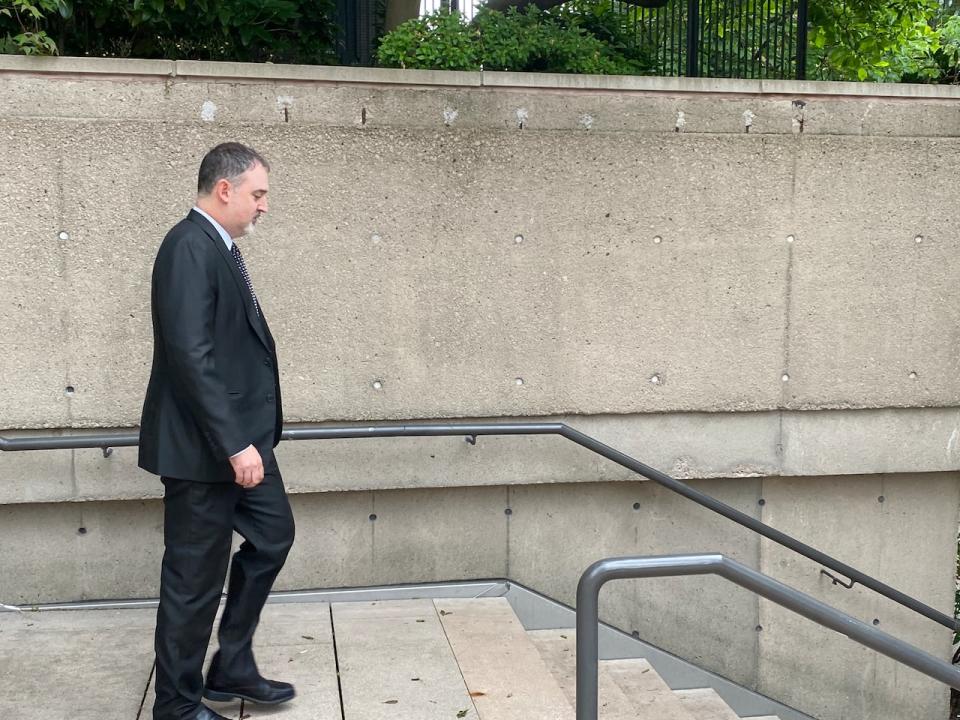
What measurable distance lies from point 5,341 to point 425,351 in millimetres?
1712

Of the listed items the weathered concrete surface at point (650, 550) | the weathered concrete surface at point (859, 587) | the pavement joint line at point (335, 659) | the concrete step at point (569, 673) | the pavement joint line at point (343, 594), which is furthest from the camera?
the weathered concrete surface at point (859, 587)

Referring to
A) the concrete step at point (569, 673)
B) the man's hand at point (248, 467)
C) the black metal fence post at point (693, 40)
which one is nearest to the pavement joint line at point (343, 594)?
the concrete step at point (569, 673)

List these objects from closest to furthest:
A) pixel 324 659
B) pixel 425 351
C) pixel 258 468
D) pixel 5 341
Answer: pixel 258 468 < pixel 324 659 < pixel 5 341 < pixel 425 351

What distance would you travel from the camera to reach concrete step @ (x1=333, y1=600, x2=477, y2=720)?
3617mm

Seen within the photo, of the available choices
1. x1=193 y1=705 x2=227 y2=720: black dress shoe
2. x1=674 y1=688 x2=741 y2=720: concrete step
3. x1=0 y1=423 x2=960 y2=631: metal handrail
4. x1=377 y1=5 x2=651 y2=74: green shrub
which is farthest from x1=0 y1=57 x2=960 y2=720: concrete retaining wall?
x1=193 y1=705 x2=227 y2=720: black dress shoe

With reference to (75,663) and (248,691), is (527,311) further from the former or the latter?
(75,663)

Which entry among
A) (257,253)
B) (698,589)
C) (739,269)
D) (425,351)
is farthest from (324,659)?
(739,269)

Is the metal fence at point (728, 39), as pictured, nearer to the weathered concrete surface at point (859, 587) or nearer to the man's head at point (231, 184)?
the weathered concrete surface at point (859, 587)

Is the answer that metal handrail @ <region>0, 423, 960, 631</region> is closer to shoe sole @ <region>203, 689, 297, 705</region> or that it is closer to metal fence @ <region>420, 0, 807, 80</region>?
shoe sole @ <region>203, 689, 297, 705</region>

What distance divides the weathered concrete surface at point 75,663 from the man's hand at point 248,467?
1028 mm

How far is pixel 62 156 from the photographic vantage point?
4.22 metres

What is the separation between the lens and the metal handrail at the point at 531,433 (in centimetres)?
424

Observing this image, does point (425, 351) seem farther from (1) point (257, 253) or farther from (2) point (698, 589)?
(2) point (698, 589)

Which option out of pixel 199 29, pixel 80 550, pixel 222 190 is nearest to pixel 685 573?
pixel 222 190
